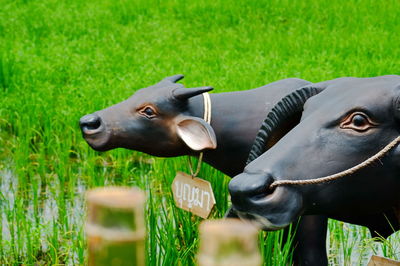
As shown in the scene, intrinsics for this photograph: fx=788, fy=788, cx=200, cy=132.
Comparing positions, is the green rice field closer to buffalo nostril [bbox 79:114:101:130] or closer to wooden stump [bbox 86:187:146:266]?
buffalo nostril [bbox 79:114:101:130]

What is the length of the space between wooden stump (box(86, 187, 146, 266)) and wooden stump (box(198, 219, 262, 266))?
0.07 meters

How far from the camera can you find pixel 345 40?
7.10 meters

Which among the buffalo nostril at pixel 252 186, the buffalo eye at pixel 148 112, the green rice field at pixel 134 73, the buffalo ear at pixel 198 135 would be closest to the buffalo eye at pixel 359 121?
the buffalo nostril at pixel 252 186

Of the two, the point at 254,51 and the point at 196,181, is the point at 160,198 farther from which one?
the point at 254,51

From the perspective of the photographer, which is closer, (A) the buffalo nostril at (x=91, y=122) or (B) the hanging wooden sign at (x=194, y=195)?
(B) the hanging wooden sign at (x=194, y=195)

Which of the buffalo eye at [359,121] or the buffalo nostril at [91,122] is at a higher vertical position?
the buffalo nostril at [91,122]

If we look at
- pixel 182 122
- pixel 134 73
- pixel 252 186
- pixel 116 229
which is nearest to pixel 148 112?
pixel 182 122

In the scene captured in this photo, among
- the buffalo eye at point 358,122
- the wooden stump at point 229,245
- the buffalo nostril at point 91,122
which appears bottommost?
the wooden stump at point 229,245

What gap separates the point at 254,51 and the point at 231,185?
5177 mm

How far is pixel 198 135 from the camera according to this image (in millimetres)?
2824

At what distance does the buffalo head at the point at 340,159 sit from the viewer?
185 cm

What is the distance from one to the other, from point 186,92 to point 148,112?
0.56ft

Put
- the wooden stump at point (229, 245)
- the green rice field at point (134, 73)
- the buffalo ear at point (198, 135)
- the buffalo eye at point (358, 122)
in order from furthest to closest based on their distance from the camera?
the green rice field at point (134, 73), the buffalo ear at point (198, 135), the buffalo eye at point (358, 122), the wooden stump at point (229, 245)

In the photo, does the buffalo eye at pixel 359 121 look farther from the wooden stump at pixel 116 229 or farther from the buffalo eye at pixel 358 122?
the wooden stump at pixel 116 229
